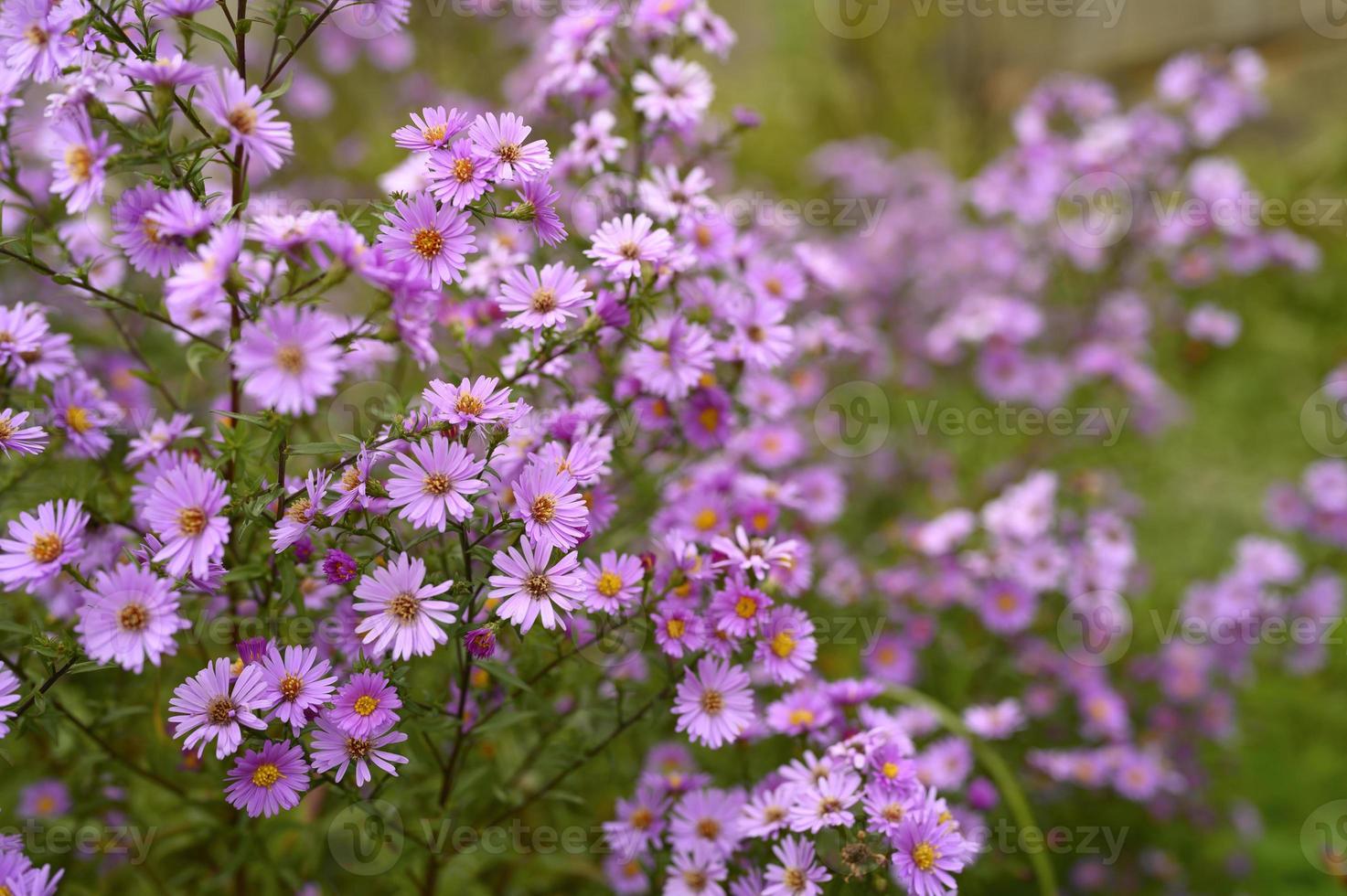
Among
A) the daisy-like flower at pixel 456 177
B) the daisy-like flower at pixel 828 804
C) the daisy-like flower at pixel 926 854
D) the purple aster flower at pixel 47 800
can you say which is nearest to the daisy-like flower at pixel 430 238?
the daisy-like flower at pixel 456 177

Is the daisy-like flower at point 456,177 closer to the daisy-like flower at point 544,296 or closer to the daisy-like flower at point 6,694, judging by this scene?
the daisy-like flower at point 544,296

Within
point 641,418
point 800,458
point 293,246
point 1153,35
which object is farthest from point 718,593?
point 1153,35

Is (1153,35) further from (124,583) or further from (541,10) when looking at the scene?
(124,583)

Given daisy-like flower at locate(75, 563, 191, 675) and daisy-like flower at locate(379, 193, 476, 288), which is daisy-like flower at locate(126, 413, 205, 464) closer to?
daisy-like flower at locate(75, 563, 191, 675)

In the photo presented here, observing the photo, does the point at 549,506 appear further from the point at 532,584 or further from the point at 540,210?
the point at 540,210

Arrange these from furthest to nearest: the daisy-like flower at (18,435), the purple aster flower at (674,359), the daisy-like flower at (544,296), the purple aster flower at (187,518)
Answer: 1. the purple aster flower at (674,359)
2. the daisy-like flower at (544,296)
3. the daisy-like flower at (18,435)
4. the purple aster flower at (187,518)

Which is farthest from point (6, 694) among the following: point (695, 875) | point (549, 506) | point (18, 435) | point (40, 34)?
point (695, 875)
